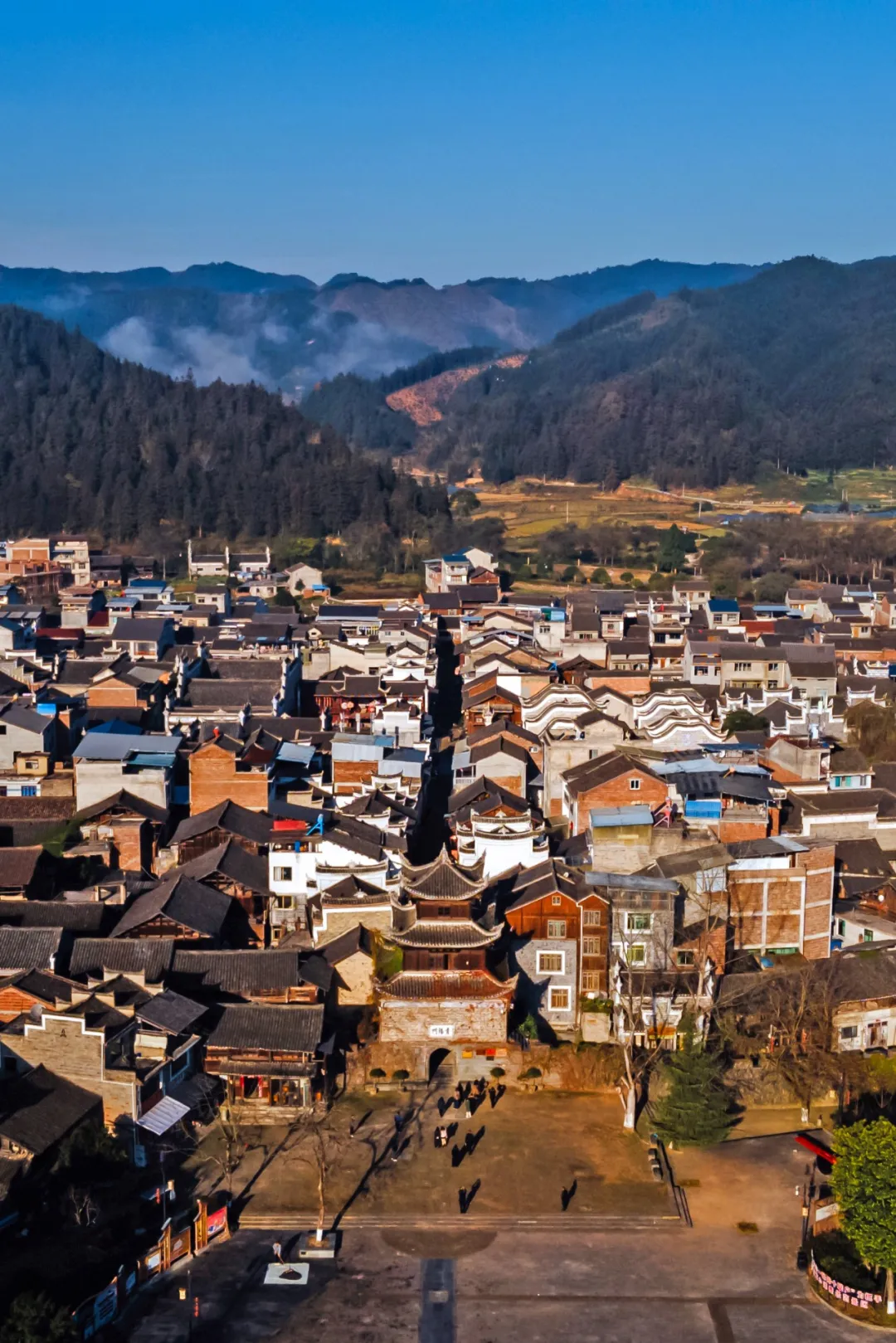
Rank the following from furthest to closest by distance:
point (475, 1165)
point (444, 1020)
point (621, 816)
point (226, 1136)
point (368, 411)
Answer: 1. point (368, 411)
2. point (621, 816)
3. point (444, 1020)
4. point (226, 1136)
5. point (475, 1165)

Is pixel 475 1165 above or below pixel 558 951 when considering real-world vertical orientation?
below

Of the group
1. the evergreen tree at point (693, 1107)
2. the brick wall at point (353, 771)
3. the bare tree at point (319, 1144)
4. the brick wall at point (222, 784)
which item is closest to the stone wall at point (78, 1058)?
the bare tree at point (319, 1144)

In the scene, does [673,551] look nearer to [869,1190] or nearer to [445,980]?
[445,980]

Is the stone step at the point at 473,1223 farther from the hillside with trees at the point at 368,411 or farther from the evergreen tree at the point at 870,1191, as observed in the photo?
the hillside with trees at the point at 368,411

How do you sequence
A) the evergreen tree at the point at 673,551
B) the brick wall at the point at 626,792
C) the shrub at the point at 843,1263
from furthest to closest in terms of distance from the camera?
the evergreen tree at the point at 673,551 < the brick wall at the point at 626,792 < the shrub at the point at 843,1263

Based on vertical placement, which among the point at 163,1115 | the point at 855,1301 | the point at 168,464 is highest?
the point at 168,464

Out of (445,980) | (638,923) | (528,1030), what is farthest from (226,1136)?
(638,923)
